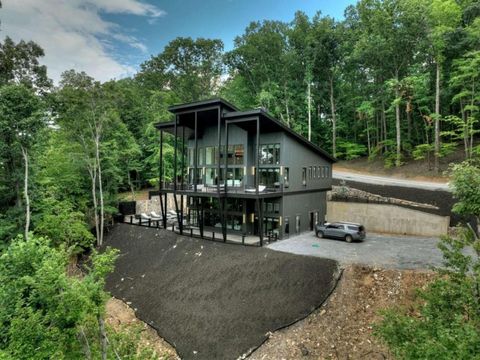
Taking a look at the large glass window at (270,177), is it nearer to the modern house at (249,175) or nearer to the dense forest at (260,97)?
the modern house at (249,175)

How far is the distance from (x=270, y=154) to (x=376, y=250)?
29.5 feet

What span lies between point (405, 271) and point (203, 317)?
30.1 feet

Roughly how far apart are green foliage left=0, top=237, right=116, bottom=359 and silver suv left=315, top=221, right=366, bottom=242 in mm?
14442

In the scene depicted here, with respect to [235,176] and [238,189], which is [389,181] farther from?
[238,189]

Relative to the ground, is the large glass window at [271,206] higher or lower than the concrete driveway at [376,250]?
higher

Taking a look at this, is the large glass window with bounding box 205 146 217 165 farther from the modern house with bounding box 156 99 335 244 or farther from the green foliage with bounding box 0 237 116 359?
the green foliage with bounding box 0 237 116 359

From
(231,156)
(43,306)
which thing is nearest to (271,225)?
(231,156)

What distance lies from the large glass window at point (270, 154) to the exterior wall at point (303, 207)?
2602 mm

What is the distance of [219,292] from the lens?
13.2 meters

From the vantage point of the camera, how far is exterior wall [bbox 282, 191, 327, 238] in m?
18.9

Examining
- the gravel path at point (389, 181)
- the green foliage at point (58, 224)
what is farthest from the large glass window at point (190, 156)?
the gravel path at point (389, 181)

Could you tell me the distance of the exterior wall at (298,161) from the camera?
61.6ft

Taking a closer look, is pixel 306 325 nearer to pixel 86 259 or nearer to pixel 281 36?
pixel 86 259

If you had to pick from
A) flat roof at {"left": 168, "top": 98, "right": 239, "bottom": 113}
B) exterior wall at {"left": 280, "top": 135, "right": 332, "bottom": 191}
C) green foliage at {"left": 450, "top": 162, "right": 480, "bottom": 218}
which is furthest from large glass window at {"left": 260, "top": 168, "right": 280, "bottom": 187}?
green foliage at {"left": 450, "top": 162, "right": 480, "bottom": 218}
